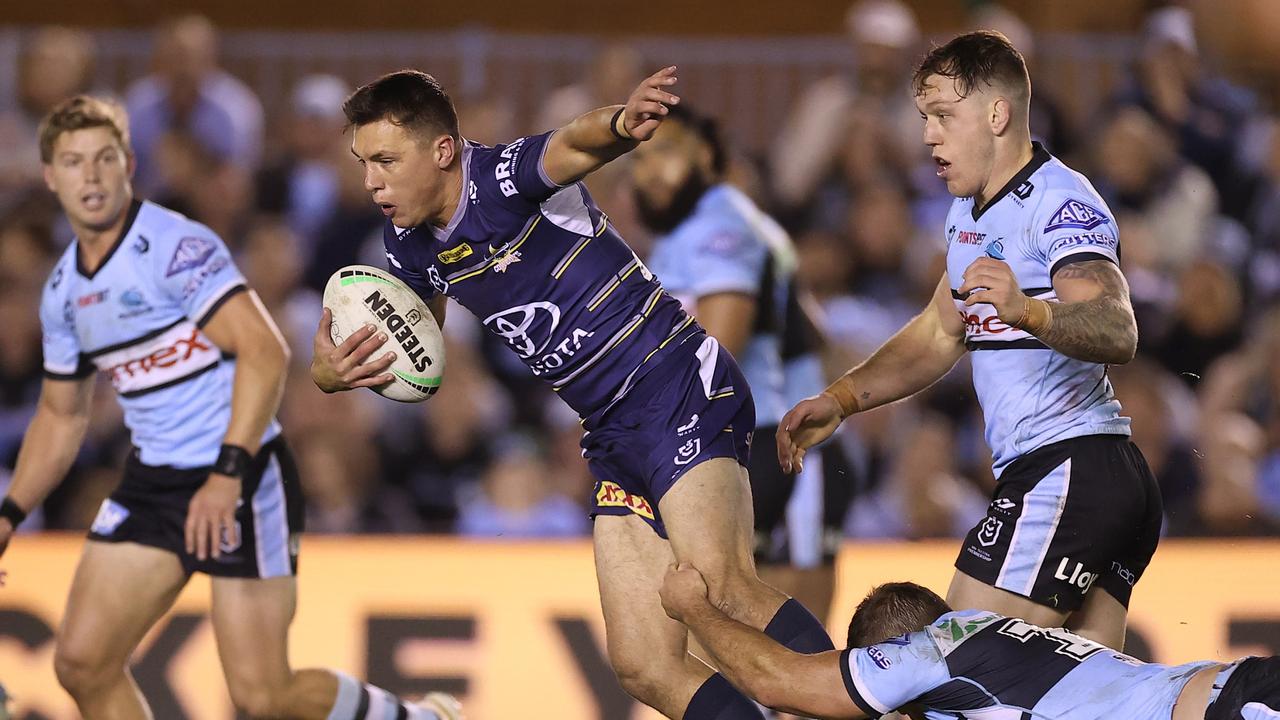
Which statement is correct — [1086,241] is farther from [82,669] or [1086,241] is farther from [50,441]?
[50,441]

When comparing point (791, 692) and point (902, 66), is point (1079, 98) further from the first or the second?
point (791, 692)

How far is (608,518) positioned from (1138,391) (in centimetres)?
546

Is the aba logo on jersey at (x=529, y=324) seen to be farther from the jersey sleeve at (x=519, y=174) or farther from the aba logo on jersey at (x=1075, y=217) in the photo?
the aba logo on jersey at (x=1075, y=217)

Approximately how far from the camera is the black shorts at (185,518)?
17.6 ft

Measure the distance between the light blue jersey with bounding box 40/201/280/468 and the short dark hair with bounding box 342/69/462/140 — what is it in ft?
4.19

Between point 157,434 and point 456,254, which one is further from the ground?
point 456,254

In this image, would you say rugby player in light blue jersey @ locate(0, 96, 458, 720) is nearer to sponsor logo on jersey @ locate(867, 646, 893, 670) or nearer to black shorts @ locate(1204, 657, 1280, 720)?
sponsor logo on jersey @ locate(867, 646, 893, 670)

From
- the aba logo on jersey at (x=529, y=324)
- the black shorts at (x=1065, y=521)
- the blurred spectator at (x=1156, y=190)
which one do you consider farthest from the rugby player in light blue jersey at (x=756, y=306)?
the blurred spectator at (x=1156, y=190)

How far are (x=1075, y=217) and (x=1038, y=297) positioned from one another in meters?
0.25

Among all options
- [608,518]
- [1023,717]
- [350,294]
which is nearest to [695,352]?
[608,518]

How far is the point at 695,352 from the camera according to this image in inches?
177

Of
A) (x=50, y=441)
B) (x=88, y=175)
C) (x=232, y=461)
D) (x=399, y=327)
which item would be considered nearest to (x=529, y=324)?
(x=399, y=327)

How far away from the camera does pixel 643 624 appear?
14.5 ft

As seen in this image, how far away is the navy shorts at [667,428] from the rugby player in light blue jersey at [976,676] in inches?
27.8
